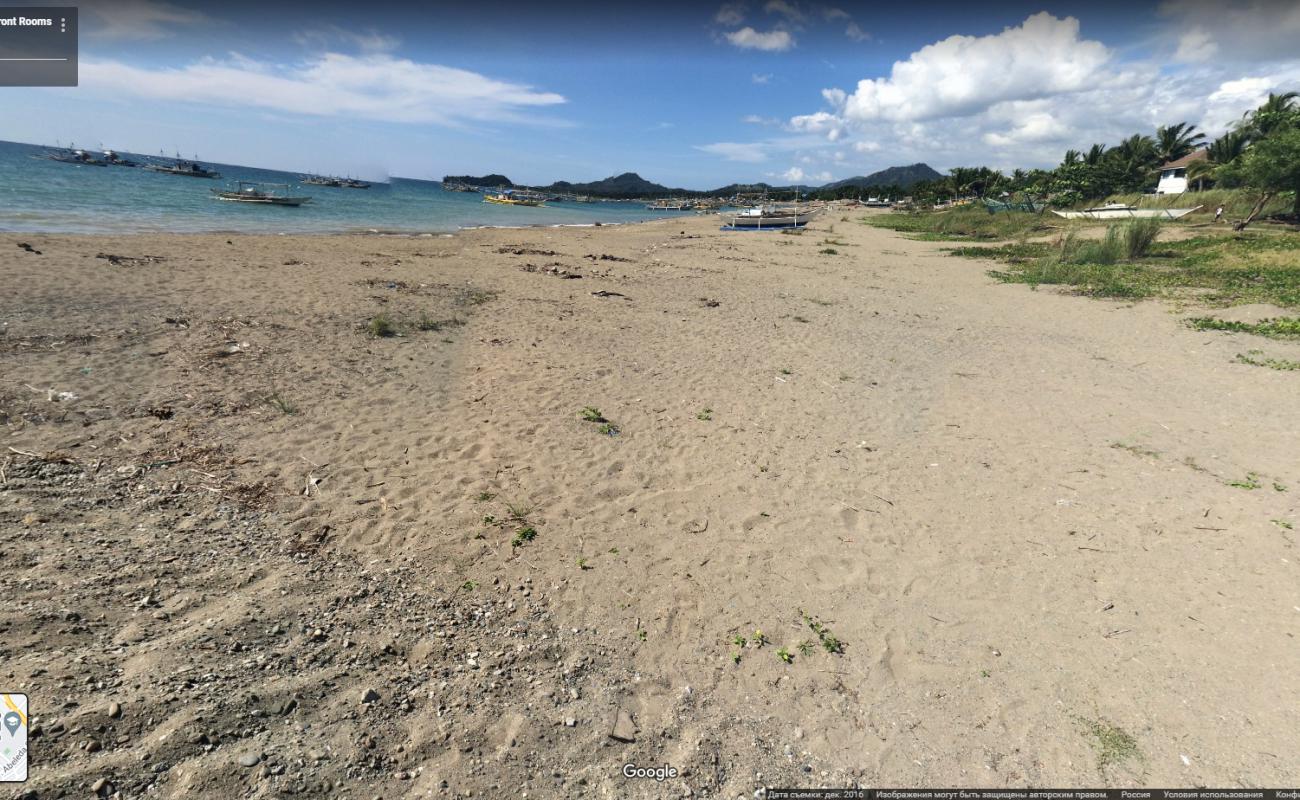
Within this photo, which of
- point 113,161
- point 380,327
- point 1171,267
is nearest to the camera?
point 380,327

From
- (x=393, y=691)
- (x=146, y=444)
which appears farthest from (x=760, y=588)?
(x=146, y=444)

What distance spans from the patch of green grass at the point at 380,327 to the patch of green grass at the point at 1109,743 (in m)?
10.0

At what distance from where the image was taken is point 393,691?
3.11 m

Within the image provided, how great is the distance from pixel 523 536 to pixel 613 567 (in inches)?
33.1

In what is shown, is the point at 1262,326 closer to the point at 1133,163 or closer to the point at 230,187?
the point at 1133,163

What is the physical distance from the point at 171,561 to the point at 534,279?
43.0ft

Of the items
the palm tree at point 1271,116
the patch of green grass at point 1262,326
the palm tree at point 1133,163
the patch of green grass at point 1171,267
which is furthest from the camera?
the palm tree at point 1133,163

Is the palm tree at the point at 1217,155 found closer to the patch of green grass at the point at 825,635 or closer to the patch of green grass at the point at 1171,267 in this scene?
the patch of green grass at the point at 1171,267

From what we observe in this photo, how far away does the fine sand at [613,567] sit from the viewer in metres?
2.94

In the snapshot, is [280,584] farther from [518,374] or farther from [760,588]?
[518,374]

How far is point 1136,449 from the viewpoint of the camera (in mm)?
6664

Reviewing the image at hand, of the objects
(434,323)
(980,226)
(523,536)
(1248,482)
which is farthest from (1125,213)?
(523,536)

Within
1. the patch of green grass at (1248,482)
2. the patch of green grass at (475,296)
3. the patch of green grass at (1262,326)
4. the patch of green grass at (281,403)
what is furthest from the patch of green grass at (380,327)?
the patch of green grass at (1262,326)

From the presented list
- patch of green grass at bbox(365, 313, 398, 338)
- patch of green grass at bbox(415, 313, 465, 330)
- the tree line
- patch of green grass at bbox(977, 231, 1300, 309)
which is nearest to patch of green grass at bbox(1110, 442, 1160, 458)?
patch of green grass at bbox(977, 231, 1300, 309)
